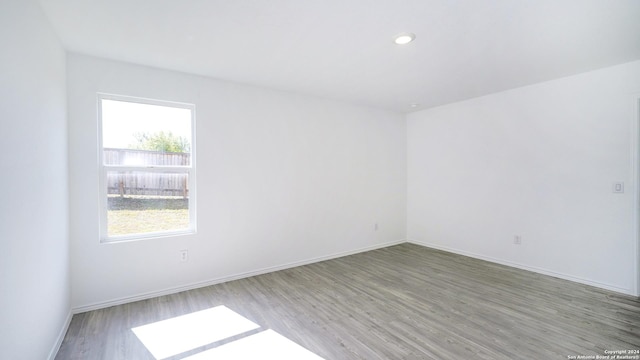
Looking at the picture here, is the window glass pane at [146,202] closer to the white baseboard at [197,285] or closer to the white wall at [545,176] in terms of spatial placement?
the white baseboard at [197,285]

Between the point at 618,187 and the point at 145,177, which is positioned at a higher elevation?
the point at 145,177

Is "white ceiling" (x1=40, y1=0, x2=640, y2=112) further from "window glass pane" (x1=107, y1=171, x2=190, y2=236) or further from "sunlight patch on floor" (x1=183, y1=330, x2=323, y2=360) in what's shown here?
"sunlight patch on floor" (x1=183, y1=330, x2=323, y2=360)

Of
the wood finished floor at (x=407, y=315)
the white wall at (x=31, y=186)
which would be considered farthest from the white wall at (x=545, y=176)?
→ the white wall at (x=31, y=186)

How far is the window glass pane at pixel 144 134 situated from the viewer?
2.87 meters

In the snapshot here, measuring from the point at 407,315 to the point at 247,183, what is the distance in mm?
2353

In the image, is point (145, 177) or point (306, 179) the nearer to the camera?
point (145, 177)

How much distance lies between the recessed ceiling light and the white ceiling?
5cm

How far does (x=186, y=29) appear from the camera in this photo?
221 centimetres

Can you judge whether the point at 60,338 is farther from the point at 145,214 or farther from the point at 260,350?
the point at 260,350

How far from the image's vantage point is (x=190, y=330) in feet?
7.86

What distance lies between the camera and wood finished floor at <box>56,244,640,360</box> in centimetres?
212

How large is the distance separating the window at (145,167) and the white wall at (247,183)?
0.11 meters

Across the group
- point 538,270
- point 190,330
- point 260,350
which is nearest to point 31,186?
point 190,330

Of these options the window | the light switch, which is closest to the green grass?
the window
